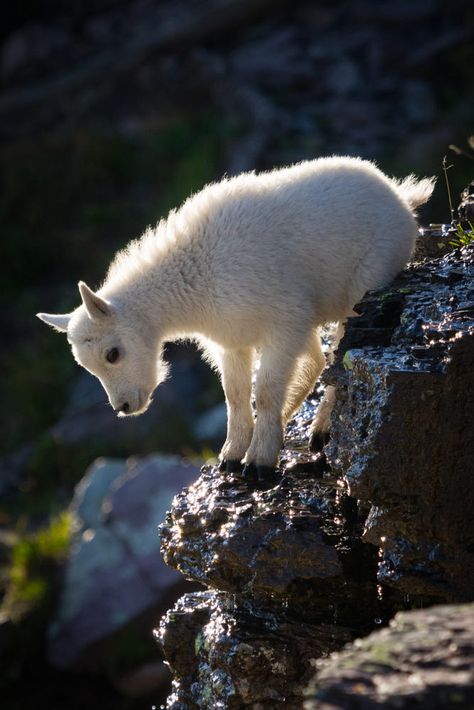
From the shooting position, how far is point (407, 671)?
2.77 m

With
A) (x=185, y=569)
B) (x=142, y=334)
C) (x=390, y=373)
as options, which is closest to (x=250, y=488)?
(x=185, y=569)

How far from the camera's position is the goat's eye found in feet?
19.8

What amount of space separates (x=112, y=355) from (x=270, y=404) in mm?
1014

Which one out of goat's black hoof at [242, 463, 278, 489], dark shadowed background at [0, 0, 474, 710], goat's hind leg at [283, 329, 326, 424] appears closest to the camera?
goat's black hoof at [242, 463, 278, 489]

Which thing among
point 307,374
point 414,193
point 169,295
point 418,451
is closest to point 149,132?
point 414,193

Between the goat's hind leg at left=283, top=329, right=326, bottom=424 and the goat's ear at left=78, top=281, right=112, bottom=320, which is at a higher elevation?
the goat's ear at left=78, top=281, right=112, bottom=320

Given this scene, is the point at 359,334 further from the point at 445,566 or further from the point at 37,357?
the point at 37,357

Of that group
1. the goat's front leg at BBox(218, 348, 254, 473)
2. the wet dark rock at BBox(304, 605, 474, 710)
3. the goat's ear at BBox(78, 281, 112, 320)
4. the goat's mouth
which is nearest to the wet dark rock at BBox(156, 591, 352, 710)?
the goat's front leg at BBox(218, 348, 254, 473)

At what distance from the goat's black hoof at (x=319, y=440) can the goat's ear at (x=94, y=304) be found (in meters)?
1.47

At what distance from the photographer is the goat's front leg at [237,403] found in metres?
6.22

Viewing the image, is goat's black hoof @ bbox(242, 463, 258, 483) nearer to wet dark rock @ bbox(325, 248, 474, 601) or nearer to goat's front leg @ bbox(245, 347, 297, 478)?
goat's front leg @ bbox(245, 347, 297, 478)

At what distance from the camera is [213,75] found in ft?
61.2

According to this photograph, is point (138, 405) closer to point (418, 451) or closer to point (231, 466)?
point (231, 466)

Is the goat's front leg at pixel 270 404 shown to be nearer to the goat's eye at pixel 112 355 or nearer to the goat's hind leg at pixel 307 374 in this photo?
the goat's hind leg at pixel 307 374
